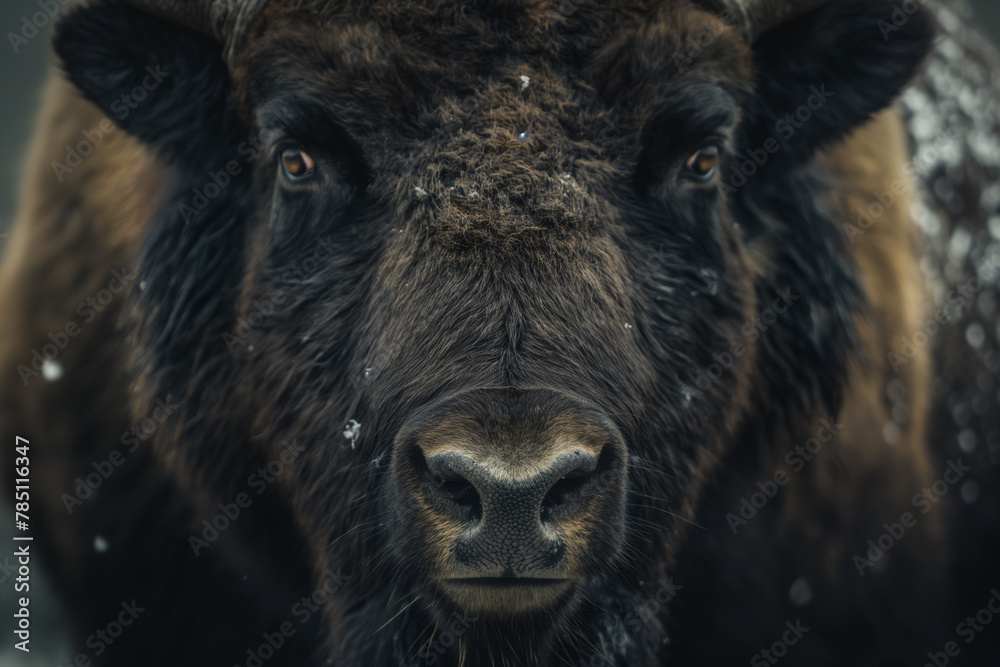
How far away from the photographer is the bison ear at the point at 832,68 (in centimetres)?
309

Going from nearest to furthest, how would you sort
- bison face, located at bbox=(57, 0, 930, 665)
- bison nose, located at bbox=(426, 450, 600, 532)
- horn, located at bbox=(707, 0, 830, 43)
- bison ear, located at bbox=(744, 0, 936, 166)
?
1. bison nose, located at bbox=(426, 450, 600, 532)
2. bison face, located at bbox=(57, 0, 930, 665)
3. horn, located at bbox=(707, 0, 830, 43)
4. bison ear, located at bbox=(744, 0, 936, 166)

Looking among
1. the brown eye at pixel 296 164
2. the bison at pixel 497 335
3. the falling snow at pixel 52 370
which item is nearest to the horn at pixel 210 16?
the bison at pixel 497 335

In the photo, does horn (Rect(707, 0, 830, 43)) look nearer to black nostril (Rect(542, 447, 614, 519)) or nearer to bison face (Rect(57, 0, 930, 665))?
bison face (Rect(57, 0, 930, 665))

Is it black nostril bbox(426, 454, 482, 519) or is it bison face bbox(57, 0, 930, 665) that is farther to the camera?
bison face bbox(57, 0, 930, 665)

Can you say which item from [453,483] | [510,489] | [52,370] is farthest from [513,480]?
[52,370]

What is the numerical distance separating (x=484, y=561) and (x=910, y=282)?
9.36ft

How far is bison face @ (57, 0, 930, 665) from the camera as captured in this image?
6.93ft

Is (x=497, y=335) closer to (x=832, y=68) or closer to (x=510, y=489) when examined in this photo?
(x=510, y=489)

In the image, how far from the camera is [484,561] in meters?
2.00

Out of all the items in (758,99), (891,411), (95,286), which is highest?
(758,99)

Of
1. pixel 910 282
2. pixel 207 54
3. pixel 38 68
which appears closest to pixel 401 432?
pixel 207 54

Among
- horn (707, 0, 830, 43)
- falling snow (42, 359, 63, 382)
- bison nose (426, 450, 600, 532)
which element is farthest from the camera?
falling snow (42, 359, 63, 382)

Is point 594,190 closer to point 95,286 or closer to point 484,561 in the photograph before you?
point 484,561

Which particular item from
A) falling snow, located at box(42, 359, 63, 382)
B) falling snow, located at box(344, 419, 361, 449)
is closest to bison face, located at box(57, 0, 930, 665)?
falling snow, located at box(344, 419, 361, 449)
